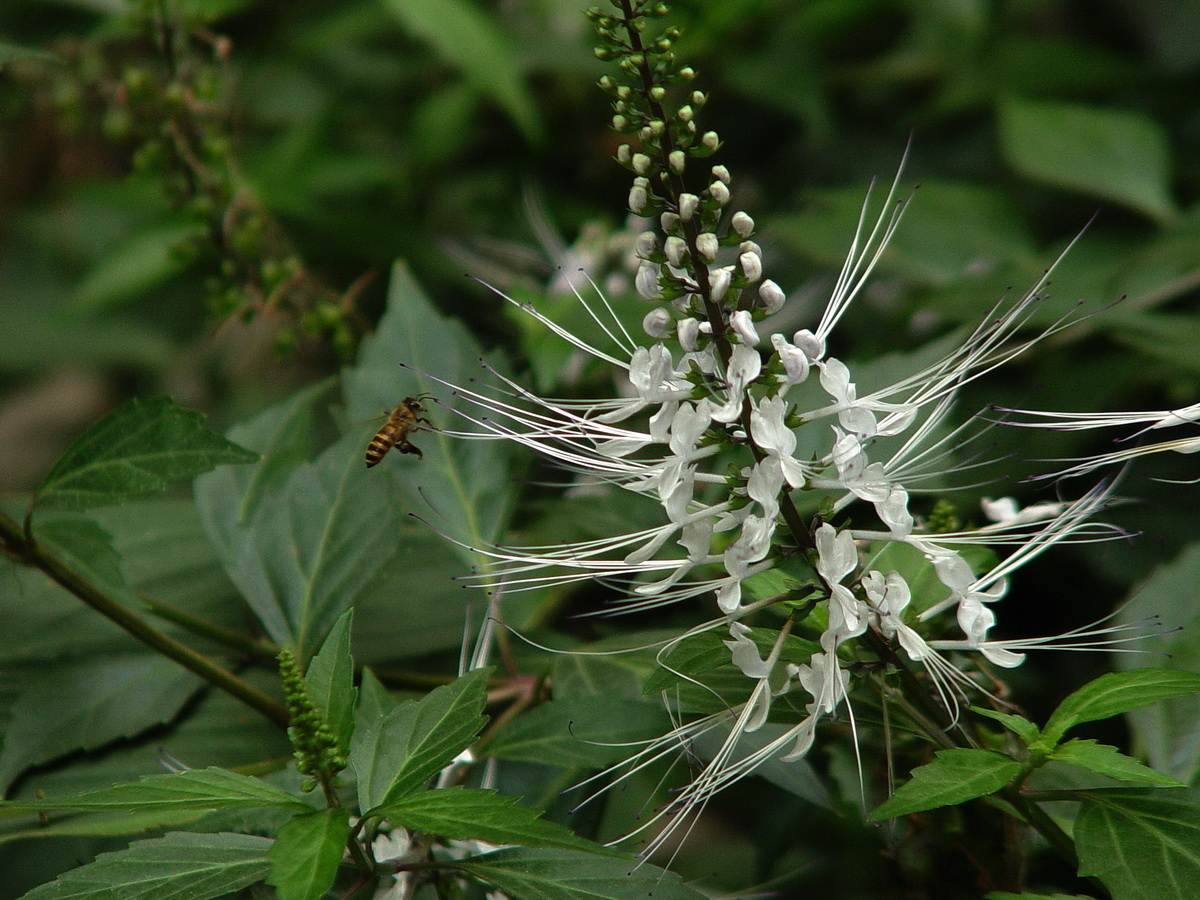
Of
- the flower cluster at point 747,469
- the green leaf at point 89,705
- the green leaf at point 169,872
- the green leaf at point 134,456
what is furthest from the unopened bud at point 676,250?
the green leaf at point 89,705

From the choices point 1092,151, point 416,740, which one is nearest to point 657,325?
point 416,740

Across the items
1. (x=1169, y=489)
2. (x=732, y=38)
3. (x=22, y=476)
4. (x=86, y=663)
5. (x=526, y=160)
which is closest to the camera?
(x=86, y=663)

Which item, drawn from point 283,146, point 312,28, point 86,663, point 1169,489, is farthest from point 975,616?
point 312,28

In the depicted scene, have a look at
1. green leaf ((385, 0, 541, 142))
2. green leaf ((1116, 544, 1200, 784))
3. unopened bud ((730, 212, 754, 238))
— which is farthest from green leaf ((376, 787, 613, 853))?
green leaf ((385, 0, 541, 142))

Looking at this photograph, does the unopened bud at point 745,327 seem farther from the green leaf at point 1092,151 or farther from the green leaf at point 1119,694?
the green leaf at point 1092,151

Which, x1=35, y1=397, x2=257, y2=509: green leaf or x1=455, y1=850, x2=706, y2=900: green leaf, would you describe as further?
x1=35, y1=397, x2=257, y2=509: green leaf

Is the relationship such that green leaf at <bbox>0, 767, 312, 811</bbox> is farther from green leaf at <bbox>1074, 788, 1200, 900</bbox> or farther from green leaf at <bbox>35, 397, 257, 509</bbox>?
green leaf at <bbox>1074, 788, 1200, 900</bbox>

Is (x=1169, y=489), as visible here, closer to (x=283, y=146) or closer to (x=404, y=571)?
(x=404, y=571)
